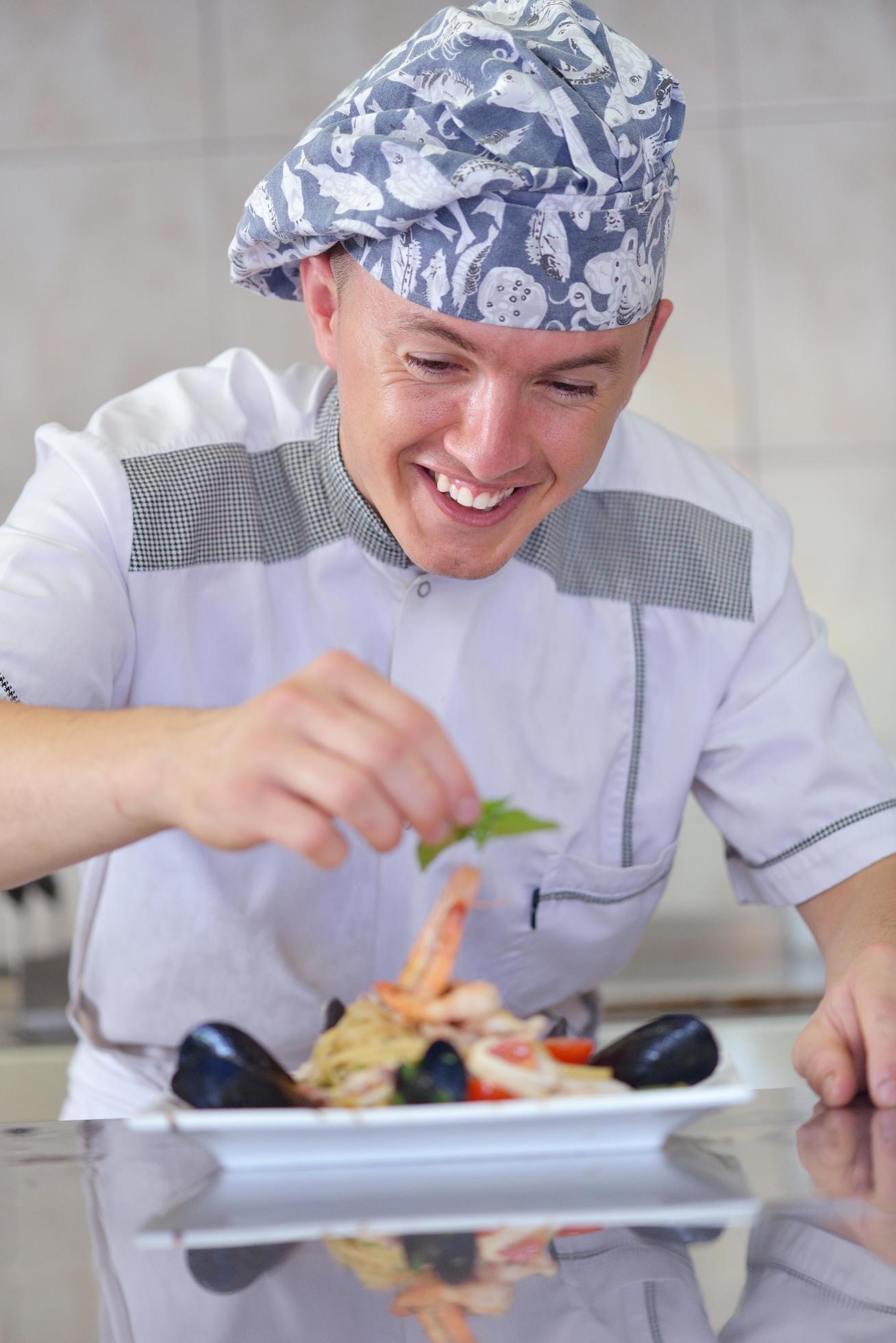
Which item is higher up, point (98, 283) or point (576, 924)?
point (98, 283)

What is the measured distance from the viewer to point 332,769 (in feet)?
2.18

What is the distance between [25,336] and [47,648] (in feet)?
5.46

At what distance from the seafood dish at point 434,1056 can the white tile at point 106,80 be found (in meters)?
2.08

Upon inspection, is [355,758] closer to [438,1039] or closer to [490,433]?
[438,1039]

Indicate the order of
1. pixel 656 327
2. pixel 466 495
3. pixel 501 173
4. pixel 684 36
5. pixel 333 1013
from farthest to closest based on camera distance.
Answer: pixel 684 36
pixel 656 327
pixel 466 495
pixel 501 173
pixel 333 1013

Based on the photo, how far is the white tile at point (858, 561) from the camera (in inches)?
100

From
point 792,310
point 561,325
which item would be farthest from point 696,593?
point 792,310

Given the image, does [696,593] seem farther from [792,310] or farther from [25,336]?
[25,336]

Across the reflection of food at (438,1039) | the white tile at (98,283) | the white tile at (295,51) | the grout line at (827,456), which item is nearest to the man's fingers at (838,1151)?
the reflection of food at (438,1039)

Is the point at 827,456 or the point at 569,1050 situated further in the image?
the point at 827,456

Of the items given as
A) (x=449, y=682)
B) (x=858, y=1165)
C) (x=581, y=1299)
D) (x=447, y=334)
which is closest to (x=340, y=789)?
(x=581, y=1299)

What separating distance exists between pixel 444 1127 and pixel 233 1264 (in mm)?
142

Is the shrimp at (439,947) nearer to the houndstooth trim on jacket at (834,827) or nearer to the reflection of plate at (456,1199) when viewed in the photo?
the reflection of plate at (456,1199)

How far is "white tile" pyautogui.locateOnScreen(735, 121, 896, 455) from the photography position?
2.52 meters
